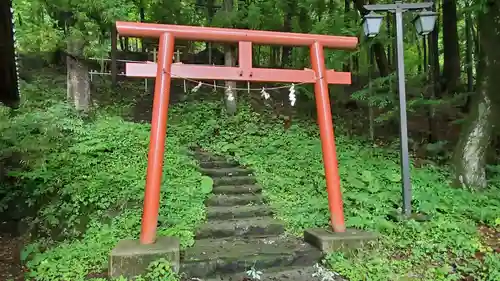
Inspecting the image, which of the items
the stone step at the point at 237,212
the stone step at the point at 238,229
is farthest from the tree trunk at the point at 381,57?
the stone step at the point at 238,229

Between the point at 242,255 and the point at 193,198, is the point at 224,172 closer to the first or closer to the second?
the point at 193,198

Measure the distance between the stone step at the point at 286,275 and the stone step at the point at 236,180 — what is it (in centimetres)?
290

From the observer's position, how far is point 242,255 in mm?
5078

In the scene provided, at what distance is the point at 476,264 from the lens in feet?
15.6

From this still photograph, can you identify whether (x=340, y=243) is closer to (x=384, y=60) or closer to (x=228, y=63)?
(x=384, y=60)

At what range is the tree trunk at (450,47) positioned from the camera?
12180 mm

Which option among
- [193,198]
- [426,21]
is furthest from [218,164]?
[426,21]

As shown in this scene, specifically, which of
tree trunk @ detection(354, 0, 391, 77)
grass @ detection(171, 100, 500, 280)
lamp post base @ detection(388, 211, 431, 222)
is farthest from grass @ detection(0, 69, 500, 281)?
tree trunk @ detection(354, 0, 391, 77)

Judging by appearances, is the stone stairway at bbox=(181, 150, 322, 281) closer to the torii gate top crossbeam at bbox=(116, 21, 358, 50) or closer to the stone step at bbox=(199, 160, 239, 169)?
the stone step at bbox=(199, 160, 239, 169)

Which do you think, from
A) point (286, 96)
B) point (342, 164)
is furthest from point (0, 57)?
point (286, 96)

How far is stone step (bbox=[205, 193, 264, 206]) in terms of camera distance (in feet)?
22.4

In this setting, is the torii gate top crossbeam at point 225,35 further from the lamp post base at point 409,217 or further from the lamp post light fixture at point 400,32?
the lamp post base at point 409,217

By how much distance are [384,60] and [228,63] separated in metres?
4.65

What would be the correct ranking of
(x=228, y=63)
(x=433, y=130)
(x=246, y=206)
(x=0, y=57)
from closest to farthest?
(x=246, y=206) < (x=0, y=57) < (x=433, y=130) < (x=228, y=63)
